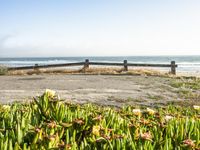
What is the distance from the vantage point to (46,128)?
114 inches

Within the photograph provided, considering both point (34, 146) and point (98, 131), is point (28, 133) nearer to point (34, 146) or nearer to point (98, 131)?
point (34, 146)

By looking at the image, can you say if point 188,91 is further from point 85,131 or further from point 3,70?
point 3,70

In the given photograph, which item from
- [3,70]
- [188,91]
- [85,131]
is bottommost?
[188,91]

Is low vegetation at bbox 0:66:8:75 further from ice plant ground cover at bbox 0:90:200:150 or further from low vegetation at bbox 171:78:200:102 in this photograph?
ice plant ground cover at bbox 0:90:200:150

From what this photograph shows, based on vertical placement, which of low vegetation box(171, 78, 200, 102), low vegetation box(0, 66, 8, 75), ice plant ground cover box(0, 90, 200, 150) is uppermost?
ice plant ground cover box(0, 90, 200, 150)

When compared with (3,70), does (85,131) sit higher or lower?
higher

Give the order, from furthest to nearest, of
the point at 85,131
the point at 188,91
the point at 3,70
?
the point at 3,70
the point at 188,91
the point at 85,131

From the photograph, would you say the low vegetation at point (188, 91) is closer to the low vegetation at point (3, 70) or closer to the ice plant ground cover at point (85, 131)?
the ice plant ground cover at point (85, 131)

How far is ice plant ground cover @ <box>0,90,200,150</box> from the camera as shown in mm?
2572

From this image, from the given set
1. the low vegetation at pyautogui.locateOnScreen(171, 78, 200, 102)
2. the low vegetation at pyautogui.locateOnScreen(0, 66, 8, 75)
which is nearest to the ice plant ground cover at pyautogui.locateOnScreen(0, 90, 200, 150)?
the low vegetation at pyautogui.locateOnScreen(171, 78, 200, 102)

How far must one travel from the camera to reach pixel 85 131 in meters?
3.02

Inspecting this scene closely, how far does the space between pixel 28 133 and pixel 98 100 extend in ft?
36.1

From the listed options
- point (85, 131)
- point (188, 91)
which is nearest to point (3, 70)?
point (188, 91)

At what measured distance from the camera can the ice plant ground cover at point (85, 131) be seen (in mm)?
2572
